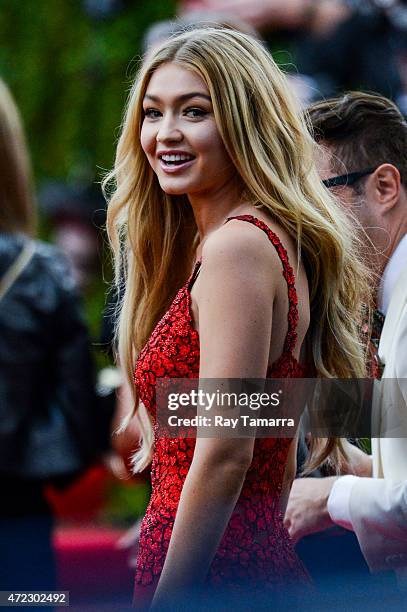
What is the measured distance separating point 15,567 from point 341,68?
221cm

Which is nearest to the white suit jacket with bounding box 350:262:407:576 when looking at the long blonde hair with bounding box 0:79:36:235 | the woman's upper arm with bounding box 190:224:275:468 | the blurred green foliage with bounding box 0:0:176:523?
the woman's upper arm with bounding box 190:224:275:468

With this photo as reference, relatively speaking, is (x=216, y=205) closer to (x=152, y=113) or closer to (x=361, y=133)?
(x=152, y=113)

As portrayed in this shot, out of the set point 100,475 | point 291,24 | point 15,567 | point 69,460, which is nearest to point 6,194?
point 69,460

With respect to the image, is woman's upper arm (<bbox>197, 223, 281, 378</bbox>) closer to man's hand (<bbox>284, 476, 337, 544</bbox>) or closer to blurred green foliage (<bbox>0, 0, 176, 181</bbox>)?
man's hand (<bbox>284, 476, 337, 544</bbox>)

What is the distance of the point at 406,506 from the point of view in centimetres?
212

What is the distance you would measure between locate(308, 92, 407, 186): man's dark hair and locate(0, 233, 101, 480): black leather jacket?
0.72m

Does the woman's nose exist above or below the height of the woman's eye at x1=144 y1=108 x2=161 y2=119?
below

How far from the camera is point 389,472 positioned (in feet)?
7.07

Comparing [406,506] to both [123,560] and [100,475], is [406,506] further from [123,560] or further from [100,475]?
[100,475]

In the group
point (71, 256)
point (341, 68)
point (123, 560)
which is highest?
point (341, 68)

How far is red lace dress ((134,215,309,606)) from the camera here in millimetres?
1992

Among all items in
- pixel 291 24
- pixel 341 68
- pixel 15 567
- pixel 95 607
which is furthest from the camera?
pixel 291 24

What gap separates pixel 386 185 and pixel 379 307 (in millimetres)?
248

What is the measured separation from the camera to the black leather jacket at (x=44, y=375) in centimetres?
261
